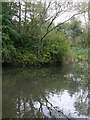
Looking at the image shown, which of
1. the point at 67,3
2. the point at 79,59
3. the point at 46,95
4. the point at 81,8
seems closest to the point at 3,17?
the point at 67,3

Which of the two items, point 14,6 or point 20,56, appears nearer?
point 20,56

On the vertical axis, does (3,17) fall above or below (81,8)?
below

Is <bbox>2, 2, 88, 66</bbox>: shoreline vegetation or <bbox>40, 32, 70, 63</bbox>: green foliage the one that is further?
<bbox>40, 32, 70, 63</bbox>: green foliage

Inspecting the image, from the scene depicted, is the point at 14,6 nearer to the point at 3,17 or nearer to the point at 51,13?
the point at 3,17

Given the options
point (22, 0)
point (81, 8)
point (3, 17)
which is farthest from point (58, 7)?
point (3, 17)

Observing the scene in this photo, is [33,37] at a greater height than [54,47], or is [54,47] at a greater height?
[33,37]

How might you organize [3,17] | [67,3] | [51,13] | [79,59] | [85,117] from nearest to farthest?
1. [85,117]
2. [3,17]
3. [67,3]
4. [51,13]
5. [79,59]

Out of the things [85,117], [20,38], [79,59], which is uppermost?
[20,38]

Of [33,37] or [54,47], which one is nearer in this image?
[33,37]

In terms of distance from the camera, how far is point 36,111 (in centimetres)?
311

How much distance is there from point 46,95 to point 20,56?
7.28 metres


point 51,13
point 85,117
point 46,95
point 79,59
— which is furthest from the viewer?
point 79,59

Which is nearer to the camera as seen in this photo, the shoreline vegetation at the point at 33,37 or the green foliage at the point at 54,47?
the shoreline vegetation at the point at 33,37

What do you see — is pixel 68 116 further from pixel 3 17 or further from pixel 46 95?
pixel 3 17
